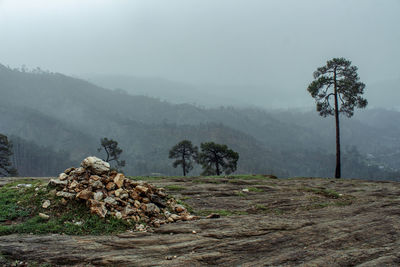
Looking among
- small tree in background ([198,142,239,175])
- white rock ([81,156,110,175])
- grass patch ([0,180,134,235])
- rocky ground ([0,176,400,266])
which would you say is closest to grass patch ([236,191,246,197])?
rocky ground ([0,176,400,266])

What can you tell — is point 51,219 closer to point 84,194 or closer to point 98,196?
point 84,194

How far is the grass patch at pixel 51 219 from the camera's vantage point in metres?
8.88

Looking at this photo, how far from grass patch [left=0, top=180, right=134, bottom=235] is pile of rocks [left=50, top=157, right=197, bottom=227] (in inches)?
12.2

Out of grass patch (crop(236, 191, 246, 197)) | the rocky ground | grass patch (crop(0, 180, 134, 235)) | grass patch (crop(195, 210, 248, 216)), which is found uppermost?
grass patch (crop(0, 180, 134, 235))

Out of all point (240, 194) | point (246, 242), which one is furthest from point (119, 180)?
point (240, 194)

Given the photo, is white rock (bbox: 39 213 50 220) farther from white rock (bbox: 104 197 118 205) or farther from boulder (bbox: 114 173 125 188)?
boulder (bbox: 114 173 125 188)

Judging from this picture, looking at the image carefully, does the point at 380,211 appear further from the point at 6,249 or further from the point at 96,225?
the point at 6,249

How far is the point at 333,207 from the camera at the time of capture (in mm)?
12672

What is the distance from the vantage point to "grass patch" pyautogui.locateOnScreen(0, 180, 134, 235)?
8883mm

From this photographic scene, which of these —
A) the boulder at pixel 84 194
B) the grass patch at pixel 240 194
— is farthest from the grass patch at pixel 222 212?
the boulder at pixel 84 194

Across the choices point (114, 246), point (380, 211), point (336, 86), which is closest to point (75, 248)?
point (114, 246)

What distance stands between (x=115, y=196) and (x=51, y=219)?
2.46 meters

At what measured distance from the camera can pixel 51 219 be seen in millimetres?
9555

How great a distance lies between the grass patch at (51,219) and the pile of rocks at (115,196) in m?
0.31
